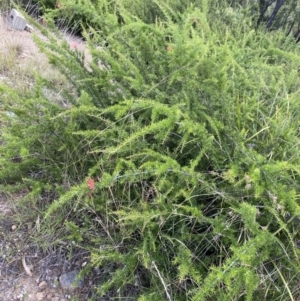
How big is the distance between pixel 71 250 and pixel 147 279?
0.38 m

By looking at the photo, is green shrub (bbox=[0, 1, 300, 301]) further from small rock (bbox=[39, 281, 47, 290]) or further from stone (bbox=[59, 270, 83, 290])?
small rock (bbox=[39, 281, 47, 290])

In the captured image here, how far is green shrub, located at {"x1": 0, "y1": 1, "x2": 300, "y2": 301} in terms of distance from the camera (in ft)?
5.09

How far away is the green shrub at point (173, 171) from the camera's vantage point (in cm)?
155

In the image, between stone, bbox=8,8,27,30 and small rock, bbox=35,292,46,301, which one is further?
stone, bbox=8,8,27,30

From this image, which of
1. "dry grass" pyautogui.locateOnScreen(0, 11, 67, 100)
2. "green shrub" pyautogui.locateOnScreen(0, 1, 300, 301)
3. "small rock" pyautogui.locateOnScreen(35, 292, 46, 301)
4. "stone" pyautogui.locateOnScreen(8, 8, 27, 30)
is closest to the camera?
"green shrub" pyautogui.locateOnScreen(0, 1, 300, 301)

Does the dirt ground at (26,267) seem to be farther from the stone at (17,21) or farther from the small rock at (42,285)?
the stone at (17,21)

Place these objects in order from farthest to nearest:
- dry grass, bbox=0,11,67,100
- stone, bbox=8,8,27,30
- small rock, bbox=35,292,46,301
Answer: stone, bbox=8,8,27,30
dry grass, bbox=0,11,67,100
small rock, bbox=35,292,46,301

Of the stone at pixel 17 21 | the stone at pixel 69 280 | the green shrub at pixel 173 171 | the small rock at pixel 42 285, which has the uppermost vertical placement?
the green shrub at pixel 173 171

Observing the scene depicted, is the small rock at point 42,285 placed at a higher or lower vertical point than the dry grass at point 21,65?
lower

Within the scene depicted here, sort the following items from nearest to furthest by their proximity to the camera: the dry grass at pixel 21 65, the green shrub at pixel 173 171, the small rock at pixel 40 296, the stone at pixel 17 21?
the green shrub at pixel 173 171 → the small rock at pixel 40 296 → the dry grass at pixel 21 65 → the stone at pixel 17 21

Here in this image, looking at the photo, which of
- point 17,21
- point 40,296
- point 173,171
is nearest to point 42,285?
point 40,296

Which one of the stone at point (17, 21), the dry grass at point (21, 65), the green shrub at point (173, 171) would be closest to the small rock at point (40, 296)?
the green shrub at point (173, 171)

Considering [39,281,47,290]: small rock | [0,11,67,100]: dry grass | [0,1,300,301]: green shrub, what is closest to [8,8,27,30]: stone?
[0,11,67,100]: dry grass

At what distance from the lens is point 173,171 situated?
5.28 ft
